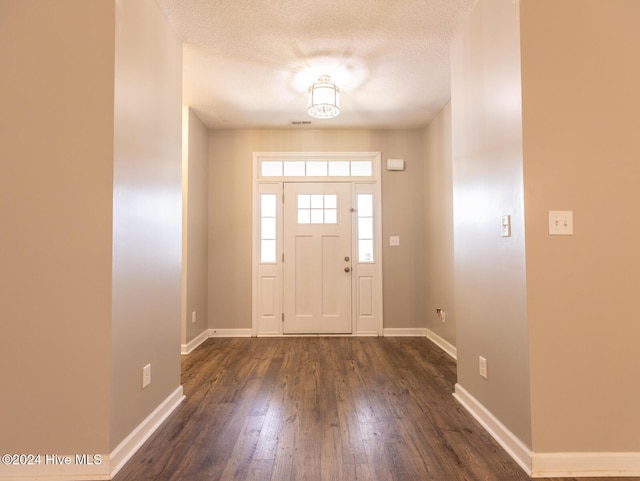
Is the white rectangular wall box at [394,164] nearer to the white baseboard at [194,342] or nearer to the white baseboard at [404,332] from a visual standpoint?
the white baseboard at [404,332]

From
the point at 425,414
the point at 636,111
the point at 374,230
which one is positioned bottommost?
the point at 425,414

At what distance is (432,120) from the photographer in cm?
432

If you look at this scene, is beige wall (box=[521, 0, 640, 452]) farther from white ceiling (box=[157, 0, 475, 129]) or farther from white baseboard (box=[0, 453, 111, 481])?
white baseboard (box=[0, 453, 111, 481])

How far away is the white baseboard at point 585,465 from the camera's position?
163 centimetres

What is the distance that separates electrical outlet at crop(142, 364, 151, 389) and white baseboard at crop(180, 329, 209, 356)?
1.58 m

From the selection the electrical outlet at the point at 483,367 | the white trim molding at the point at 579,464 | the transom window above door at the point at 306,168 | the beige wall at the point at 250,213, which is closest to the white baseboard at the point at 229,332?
the beige wall at the point at 250,213

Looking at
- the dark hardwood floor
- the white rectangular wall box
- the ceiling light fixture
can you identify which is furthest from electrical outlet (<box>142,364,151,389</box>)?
the white rectangular wall box

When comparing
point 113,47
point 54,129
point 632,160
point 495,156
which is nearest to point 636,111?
point 632,160

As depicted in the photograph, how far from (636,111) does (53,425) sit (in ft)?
10.7

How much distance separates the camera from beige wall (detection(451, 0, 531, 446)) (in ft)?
5.74

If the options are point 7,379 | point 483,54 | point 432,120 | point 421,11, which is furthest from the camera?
point 432,120

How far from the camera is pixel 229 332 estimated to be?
447cm

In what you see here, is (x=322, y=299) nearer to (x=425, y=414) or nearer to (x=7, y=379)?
(x=425, y=414)

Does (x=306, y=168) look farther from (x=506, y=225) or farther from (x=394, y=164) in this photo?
(x=506, y=225)
